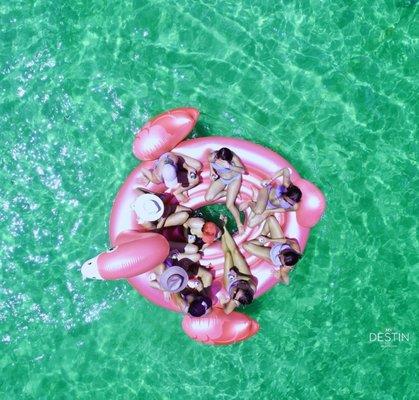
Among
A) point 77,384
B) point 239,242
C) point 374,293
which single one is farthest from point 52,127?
point 374,293

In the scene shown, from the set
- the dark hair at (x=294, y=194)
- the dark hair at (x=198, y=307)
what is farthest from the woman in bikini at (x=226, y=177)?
the dark hair at (x=198, y=307)

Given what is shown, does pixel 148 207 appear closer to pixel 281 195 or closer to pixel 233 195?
pixel 233 195

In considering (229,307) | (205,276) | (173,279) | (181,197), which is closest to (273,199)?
(181,197)

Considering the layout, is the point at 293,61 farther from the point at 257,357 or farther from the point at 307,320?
the point at 257,357

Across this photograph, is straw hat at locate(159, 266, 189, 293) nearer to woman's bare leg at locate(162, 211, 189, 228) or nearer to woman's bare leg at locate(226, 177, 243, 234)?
woman's bare leg at locate(162, 211, 189, 228)

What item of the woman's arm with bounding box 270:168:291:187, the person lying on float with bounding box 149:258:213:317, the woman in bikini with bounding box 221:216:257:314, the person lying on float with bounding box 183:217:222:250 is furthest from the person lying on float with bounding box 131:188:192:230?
the woman's arm with bounding box 270:168:291:187
